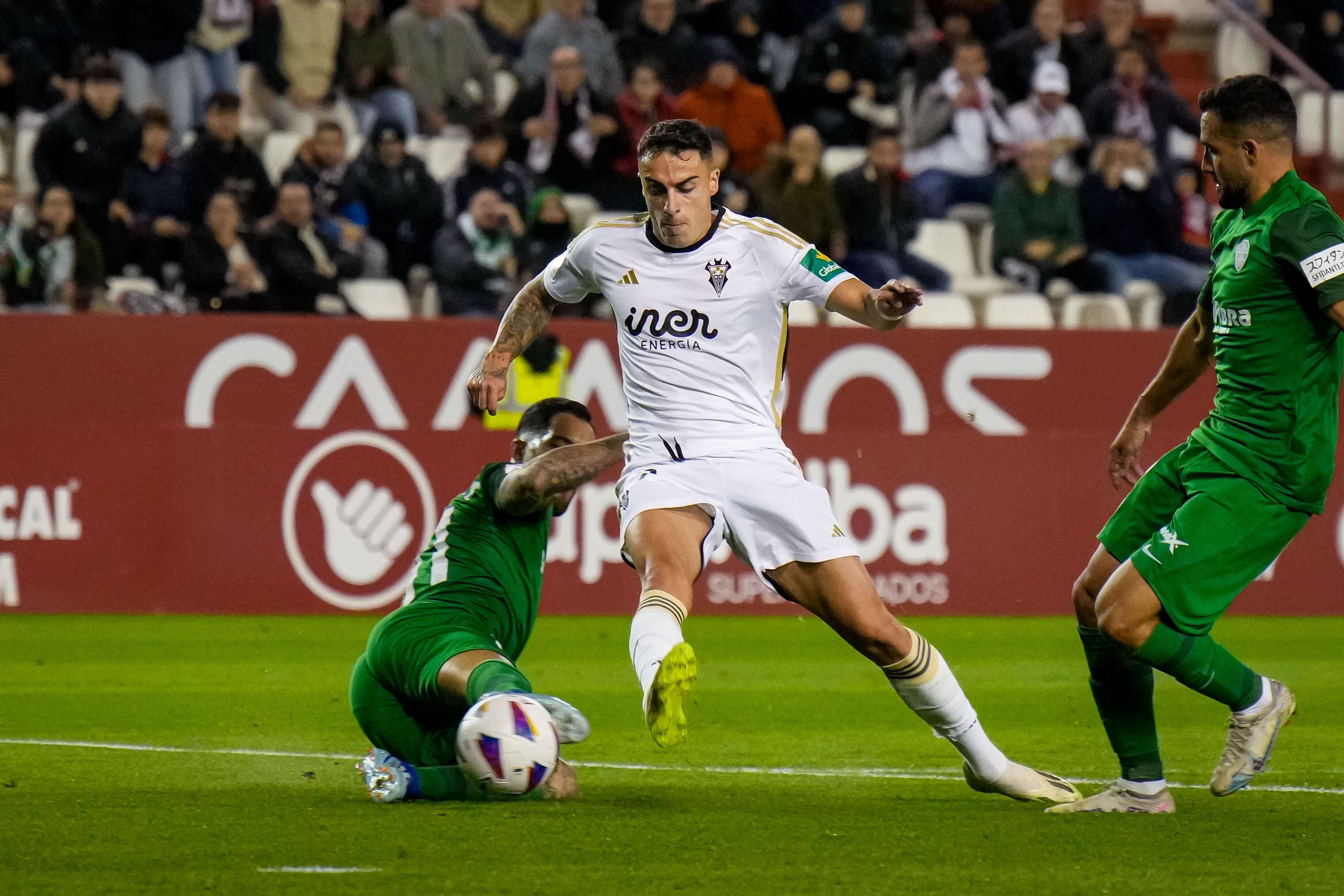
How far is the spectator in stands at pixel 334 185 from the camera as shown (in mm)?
14578

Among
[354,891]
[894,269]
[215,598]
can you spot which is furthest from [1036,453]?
[354,891]

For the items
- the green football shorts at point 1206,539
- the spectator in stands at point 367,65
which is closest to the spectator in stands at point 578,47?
the spectator in stands at point 367,65

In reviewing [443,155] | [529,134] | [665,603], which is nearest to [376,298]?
[443,155]

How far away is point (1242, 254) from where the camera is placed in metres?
5.51

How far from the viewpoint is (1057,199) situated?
50.6 ft

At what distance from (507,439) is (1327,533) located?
219 inches

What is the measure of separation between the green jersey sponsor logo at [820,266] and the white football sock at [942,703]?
3.70ft

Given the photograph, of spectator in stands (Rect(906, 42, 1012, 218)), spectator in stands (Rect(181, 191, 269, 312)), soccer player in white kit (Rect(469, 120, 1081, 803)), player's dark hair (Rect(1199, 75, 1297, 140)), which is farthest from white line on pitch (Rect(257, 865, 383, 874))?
spectator in stands (Rect(906, 42, 1012, 218))

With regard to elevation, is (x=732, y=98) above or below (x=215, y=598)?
above

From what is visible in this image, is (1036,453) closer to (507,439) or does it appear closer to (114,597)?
(507,439)

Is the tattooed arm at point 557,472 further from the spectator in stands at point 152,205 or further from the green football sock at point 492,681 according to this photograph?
the spectator in stands at point 152,205

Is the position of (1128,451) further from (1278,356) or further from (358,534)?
(358,534)

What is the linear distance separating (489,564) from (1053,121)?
1139 cm

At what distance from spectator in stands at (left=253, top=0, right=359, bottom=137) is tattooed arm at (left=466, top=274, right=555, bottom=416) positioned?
9.94m
